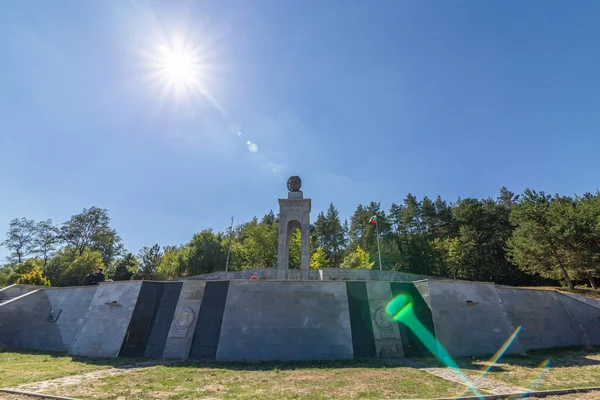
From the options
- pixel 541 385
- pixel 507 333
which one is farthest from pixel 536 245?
pixel 541 385

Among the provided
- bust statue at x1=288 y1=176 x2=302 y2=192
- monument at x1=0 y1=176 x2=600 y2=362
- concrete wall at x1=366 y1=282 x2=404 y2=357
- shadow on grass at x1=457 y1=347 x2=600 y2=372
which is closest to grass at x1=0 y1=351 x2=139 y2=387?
monument at x1=0 y1=176 x2=600 y2=362

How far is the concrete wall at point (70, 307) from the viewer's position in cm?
1634

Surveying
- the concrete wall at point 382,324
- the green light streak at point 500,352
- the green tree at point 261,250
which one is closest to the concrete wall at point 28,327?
the concrete wall at point 382,324

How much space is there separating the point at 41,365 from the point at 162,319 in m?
4.50

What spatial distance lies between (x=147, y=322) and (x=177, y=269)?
32613mm

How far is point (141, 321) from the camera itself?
45.8 ft

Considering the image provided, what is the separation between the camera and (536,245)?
2677 centimetres

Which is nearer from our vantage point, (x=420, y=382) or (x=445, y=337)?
(x=420, y=382)

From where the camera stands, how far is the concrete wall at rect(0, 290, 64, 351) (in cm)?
1645

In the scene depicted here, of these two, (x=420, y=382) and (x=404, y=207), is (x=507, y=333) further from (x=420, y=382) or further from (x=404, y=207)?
(x=404, y=207)

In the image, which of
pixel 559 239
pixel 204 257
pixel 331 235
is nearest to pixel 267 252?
pixel 204 257

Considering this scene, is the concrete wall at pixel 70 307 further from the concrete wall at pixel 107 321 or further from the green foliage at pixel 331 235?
the green foliage at pixel 331 235

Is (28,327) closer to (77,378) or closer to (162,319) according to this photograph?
A: (162,319)

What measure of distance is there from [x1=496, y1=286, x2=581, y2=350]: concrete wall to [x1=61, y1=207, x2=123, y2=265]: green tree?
5630 cm
